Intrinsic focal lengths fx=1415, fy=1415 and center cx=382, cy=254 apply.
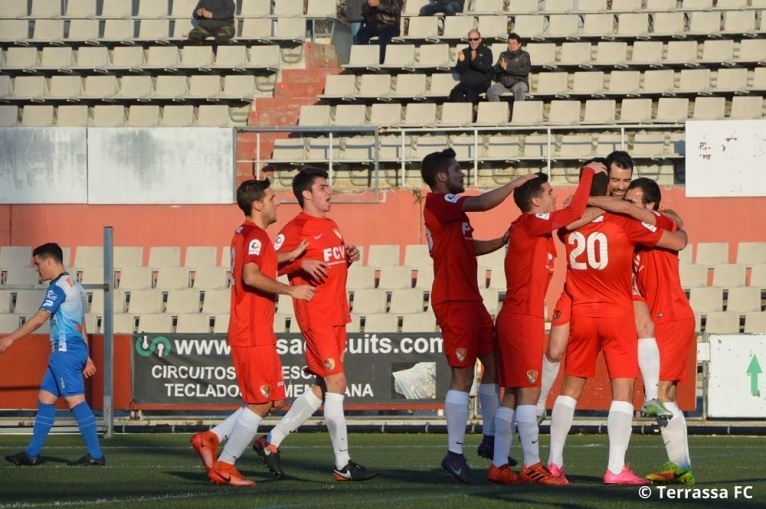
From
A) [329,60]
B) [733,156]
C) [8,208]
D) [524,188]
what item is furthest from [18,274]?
[524,188]

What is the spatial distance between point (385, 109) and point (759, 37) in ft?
20.8

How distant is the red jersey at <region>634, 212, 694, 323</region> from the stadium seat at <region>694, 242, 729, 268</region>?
32.3ft

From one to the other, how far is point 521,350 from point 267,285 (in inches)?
68.5

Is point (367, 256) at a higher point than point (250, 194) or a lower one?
lower

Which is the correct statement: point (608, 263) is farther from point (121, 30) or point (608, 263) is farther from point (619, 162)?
point (121, 30)

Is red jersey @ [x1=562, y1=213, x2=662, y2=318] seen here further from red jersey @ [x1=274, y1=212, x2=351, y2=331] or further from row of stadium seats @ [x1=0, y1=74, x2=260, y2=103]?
row of stadium seats @ [x1=0, y1=74, x2=260, y2=103]

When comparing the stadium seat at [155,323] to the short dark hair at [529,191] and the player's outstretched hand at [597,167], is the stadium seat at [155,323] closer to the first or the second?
the short dark hair at [529,191]

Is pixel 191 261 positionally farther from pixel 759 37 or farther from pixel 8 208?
pixel 759 37

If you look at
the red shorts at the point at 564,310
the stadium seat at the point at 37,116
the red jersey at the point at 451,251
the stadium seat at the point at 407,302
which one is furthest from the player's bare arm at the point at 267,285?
the stadium seat at the point at 37,116

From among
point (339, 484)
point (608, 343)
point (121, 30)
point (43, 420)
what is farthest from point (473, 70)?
point (339, 484)

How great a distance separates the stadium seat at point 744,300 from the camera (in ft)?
61.0

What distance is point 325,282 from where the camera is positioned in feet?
32.2

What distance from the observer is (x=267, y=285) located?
941 cm

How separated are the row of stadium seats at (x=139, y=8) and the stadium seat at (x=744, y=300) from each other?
10.1 m
